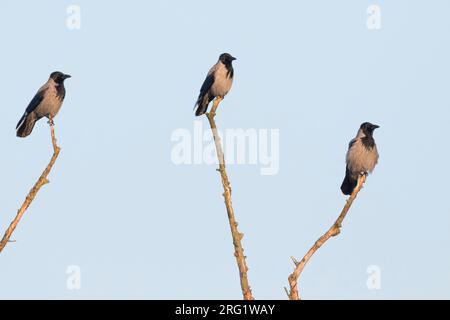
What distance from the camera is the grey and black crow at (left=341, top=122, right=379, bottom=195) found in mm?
18516

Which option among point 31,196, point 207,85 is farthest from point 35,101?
point 31,196

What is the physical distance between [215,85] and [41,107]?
155 inches

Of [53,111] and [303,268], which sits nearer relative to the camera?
[303,268]

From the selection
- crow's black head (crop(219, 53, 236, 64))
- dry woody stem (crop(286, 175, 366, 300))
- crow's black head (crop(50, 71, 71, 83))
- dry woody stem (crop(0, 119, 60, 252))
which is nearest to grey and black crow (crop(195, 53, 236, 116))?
crow's black head (crop(219, 53, 236, 64))

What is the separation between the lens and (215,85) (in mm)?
20609

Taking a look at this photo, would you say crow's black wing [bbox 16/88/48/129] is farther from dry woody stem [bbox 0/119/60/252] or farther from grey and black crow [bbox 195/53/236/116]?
dry woody stem [bbox 0/119/60/252]

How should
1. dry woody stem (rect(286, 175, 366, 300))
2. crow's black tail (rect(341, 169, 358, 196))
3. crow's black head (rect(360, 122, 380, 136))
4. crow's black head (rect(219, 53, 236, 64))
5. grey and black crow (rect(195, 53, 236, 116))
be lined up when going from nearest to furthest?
dry woody stem (rect(286, 175, 366, 300))
crow's black head (rect(360, 122, 380, 136))
crow's black tail (rect(341, 169, 358, 196))
grey and black crow (rect(195, 53, 236, 116))
crow's black head (rect(219, 53, 236, 64))
